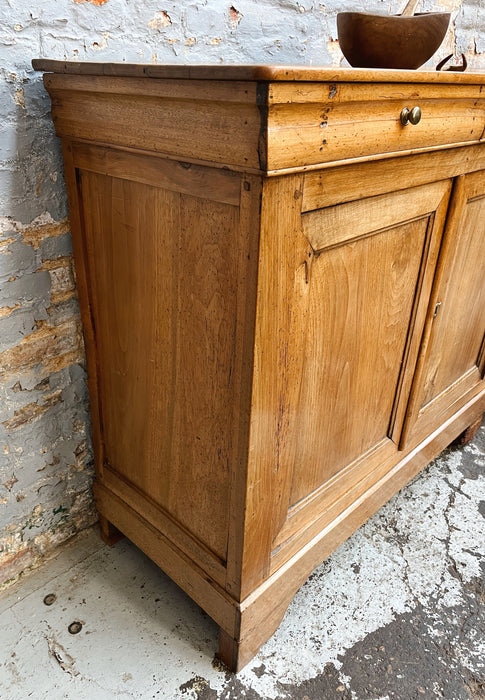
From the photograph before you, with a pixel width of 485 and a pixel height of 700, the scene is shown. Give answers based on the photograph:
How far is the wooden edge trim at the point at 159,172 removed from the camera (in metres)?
0.89

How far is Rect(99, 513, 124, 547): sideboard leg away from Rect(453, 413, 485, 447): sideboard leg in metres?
1.38

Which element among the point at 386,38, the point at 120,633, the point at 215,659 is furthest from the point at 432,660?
the point at 386,38

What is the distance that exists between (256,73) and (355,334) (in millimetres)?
646

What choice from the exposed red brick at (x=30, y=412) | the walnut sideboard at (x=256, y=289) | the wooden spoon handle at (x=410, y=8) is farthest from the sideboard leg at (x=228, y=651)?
the wooden spoon handle at (x=410, y=8)

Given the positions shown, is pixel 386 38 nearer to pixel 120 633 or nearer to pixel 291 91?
pixel 291 91

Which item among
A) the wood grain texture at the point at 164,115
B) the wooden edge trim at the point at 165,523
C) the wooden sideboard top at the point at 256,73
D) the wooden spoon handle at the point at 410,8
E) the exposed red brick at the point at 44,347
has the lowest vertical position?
the wooden edge trim at the point at 165,523

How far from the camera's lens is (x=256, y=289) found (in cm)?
90

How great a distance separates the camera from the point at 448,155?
4.10 ft

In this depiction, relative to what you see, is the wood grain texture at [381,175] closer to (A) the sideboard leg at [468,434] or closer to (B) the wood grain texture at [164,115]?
(B) the wood grain texture at [164,115]

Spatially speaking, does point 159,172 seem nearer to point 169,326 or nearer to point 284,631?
point 169,326

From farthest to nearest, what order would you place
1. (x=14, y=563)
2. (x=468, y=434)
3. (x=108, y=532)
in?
1. (x=468, y=434)
2. (x=108, y=532)
3. (x=14, y=563)

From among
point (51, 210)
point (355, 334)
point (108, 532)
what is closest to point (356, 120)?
point (355, 334)

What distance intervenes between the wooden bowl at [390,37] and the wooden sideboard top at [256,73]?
13 cm

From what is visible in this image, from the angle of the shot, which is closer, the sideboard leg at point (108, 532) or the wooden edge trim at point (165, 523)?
the wooden edge trim at point (165, 523)
